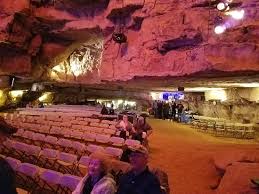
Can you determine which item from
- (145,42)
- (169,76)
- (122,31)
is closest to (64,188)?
(169,76)

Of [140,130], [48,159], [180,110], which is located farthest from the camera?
[180,110]

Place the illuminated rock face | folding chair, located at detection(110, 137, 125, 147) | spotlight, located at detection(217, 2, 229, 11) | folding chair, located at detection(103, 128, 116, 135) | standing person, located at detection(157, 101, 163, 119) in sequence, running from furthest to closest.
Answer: standing person, located at detection(157, 101, 163, 119), the illuminated rock face, spotlight, located at detection(217, 2, 229, 11), folding chair, located at detection(103, 128, 116, 135), folding chair, located at detection(110, 137, 125, 147)

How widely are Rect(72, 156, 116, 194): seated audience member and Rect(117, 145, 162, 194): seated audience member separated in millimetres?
137

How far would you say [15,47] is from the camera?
1912 cm

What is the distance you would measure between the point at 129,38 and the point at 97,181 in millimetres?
12934

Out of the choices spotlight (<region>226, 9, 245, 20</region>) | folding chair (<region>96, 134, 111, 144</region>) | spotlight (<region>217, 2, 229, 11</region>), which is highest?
spotlight (<region>217, 2, 229, 11</region>)

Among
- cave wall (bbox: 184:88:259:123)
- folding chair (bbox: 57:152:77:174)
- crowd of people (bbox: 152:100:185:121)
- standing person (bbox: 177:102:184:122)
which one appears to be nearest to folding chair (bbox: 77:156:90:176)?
folding chair (bbox: 57:152:77:174)

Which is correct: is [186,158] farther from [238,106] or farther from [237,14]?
[238,106]

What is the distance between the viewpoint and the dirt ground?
30.7 feet

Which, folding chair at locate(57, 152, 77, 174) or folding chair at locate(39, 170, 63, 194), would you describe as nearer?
folding chair at locate(39, 170, 63, 194)

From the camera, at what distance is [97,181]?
404 centimetres

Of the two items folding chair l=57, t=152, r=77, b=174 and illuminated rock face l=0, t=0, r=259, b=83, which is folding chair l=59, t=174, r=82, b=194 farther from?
illuminated rock face l=0, t=0, r=259, b=83

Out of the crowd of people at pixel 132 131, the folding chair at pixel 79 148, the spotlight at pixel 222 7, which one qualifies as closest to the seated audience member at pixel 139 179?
the folding chair at pixel 79 148

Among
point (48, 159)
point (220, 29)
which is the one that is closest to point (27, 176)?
point (48, 159)
